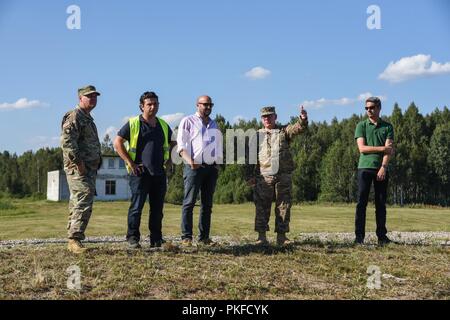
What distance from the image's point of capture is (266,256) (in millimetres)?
7051

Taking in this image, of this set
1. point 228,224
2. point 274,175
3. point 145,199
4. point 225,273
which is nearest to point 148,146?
point 145,199

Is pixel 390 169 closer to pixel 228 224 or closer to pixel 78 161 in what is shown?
pixel 228 224

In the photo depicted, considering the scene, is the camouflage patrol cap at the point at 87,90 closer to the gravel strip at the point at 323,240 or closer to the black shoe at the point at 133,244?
the black shoe at the point at 133,244

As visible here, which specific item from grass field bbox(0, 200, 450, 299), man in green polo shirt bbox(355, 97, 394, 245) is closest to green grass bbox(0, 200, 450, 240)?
man in green polo shirt bbox(355, 97, 394, 245)

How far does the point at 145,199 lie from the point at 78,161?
1268 millimetres

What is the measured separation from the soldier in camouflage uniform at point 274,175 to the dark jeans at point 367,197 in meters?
1.32

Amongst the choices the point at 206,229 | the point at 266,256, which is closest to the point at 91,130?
the point at 206,229

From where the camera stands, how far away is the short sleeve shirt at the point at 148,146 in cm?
746

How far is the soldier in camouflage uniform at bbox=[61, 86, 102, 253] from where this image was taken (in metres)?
6.82

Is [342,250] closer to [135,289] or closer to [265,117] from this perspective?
[265,117]

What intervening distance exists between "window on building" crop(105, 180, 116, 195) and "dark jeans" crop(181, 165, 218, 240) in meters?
53.0
